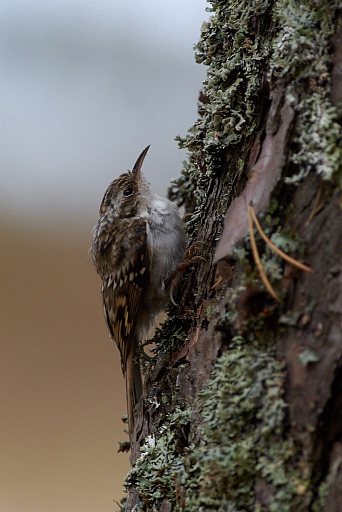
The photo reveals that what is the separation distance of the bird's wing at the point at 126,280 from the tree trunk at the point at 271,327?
0.73 meters

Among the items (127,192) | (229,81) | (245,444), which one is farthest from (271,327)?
(127,192)

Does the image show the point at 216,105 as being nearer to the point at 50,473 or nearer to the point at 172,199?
the point at 172,199

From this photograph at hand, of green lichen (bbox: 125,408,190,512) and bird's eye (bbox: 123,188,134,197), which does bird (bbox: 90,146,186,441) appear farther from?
green lichen (bbox: 125,408,190,512)

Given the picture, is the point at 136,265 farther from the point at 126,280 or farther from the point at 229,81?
the point at 229,81

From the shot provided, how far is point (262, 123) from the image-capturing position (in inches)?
61.0

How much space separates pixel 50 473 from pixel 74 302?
1161mm

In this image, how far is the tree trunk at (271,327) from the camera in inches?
42.4

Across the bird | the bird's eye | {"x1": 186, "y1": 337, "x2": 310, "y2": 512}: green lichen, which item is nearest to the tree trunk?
{"x1": 186, "y1": 337, "x2": 310, "y2": 512}: green lichen

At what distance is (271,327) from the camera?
3.88 feet

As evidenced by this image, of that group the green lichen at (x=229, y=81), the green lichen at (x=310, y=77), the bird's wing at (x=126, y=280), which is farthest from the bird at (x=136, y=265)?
the green lichen at (x=310, y=77)

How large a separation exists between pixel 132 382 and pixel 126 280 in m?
0.44

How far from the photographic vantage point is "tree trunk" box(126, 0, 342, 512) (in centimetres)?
108

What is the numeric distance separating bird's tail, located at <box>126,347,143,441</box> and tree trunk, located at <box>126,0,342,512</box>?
408mm

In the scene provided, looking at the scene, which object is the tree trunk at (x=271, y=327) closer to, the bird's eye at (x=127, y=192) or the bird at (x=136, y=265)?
the bird at (x=136, y=265)
